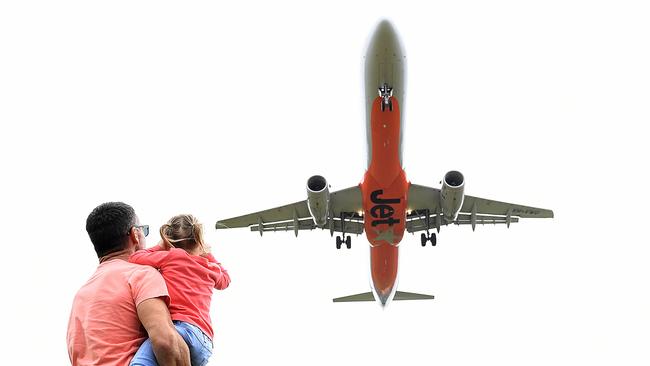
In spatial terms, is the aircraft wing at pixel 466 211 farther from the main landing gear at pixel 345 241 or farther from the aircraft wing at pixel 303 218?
the main landing gear at pixel 345 241

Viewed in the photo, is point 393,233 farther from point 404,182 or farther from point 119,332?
point 119,332

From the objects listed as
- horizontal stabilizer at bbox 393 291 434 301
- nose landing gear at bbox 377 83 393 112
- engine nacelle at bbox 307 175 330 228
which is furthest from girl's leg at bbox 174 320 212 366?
horizontal stabilizer at bbox 393 291 434 301

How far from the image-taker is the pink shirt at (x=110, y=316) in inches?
122

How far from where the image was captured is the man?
304cm

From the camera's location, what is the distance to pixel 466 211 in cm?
2611

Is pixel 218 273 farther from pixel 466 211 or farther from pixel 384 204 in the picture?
pixel 466 211

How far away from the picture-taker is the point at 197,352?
10.9 feet

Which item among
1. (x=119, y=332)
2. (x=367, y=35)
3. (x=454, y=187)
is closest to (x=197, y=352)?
(x=119, y=332)

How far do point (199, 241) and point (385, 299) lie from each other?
24500 mm

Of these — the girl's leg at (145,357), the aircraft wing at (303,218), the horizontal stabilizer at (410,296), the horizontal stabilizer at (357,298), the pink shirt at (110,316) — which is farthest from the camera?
the horizontal stabilizer at (410,296)

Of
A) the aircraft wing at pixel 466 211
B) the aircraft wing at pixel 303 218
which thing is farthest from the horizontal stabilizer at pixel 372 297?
the aircraft wing at pixel 466 211

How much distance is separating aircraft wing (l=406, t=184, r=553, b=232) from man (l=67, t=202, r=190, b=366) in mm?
21500

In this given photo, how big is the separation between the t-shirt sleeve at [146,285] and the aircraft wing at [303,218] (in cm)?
2103

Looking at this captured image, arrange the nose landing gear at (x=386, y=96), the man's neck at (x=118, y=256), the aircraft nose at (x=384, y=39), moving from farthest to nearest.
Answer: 1. the nose landing gear at (x=386, y=96)
2. the aircraft nose at (x=384, y=39)
3. the man's neck at (x=118, y=256)
